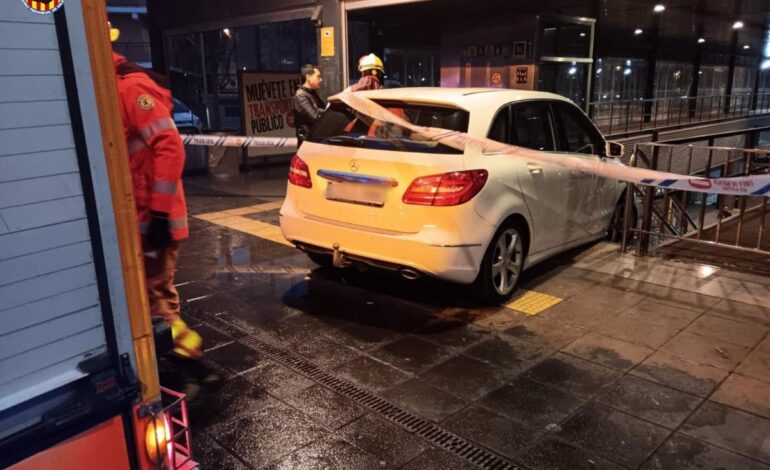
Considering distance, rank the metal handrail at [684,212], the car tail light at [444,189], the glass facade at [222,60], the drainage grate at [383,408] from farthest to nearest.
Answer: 1. the glass facade at [222,60]
2. the metal handrail at [684,212]
3. the car tail light at [444,189]
4. the drainage grate at [383,408]

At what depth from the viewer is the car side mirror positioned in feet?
20.1

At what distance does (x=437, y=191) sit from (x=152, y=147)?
1.93 metres

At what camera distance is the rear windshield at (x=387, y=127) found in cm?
459

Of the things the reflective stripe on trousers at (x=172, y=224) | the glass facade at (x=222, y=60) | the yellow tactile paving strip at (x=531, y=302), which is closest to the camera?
the reflective stripe on trousers at (x=172, y=224)

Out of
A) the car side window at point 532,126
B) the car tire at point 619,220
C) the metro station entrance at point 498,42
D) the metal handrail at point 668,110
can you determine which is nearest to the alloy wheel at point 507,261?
the car side window at point 532,126

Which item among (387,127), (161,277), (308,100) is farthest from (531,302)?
(308,100)

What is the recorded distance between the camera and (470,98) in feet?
15.6

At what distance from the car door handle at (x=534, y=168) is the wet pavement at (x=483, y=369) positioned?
42.3 inches

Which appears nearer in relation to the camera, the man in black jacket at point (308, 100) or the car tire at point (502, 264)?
the car tire at point (502, 264)

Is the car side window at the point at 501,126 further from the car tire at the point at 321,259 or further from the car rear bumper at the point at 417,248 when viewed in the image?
the car tire at the point at 321,259

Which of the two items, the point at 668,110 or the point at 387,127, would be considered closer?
the point at 387,127

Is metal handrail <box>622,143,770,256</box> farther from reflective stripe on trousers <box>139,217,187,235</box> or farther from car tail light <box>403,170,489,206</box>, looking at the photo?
reflective stripe on trousers <box>139,217,187,235</box>

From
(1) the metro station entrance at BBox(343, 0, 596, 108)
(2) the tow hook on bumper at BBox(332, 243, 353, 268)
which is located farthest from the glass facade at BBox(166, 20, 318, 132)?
(2) the tow hook on bumper at BBox(332, 243, 353, 268)

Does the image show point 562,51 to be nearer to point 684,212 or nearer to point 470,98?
point 684,212
